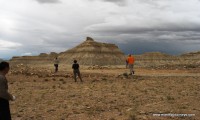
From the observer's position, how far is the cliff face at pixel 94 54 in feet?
478

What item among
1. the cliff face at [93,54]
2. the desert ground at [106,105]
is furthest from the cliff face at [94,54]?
the desert ground at [106,105]

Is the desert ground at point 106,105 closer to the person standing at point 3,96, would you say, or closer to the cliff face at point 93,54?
the person standing at point 3,96

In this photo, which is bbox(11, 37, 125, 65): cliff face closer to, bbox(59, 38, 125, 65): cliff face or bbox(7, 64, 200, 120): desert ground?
bbox(59, 38, 125, 65): cliff face

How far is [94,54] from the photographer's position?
5846 inches

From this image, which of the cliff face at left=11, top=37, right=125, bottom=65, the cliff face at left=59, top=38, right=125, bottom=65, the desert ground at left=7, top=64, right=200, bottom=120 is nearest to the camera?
the desert ground at left=7, top=64, right=200, bottom=120

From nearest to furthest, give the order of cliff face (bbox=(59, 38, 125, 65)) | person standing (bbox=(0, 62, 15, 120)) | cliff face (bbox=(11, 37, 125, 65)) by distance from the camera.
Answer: person standing (bbox=(0, 62, 15, 120)), cliff face (bbox=(11, 37, 125, 65)), cliff face (bbox=(59, 38, 125, 65))

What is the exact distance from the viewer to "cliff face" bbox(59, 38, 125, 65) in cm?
14566

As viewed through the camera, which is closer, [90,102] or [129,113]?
[129,113]

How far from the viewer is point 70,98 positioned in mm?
18234

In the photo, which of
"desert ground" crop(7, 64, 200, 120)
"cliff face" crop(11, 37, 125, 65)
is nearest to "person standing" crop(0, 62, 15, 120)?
"desert ground" crop(7, 64, 200, 120)

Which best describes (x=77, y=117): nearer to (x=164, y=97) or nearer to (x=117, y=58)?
(x=164, y=97)

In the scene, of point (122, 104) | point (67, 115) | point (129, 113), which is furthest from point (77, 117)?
point (122, 104)

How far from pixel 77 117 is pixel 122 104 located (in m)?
3.09

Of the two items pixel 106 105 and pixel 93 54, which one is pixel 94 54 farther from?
pixel 106 105
